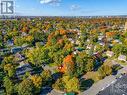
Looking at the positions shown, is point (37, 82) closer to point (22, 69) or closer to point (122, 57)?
point (22, 69)

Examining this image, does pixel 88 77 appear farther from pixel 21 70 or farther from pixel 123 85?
pixel 21 70

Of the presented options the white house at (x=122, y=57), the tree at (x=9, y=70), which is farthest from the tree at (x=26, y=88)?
the white house at (x=122, y=57)

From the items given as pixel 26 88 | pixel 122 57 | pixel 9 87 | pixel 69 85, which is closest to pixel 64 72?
pixel 69 85

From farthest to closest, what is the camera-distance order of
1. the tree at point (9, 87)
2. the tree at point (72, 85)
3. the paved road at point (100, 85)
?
1. the paved road at point (100, 85)
2. the tree at point (72, 85)
3. the tree at point (9, 87)

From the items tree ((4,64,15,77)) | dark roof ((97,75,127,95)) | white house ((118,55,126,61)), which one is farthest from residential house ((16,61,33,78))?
white house ((118,55,126,61))

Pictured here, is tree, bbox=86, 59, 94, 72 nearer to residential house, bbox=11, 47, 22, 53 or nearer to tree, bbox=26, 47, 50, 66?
tree, bbox=26, 47, 50, 66

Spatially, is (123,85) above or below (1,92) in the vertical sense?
above

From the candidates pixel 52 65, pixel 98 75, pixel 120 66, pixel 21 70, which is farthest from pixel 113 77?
pixel 21 70

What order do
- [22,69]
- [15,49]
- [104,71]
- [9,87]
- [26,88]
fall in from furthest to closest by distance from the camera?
[15,49]
[22,69]
[104,71]
[9,87]
[26,88]

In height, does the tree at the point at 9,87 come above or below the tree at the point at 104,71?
below

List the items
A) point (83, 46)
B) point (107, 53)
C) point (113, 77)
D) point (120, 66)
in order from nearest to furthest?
1. point (113, 77)
2. point (120, 66)
3. point (107, 53)
4. point (83, 46)

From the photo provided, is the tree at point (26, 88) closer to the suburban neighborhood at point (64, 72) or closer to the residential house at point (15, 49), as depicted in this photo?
the suburban neighborhood at point (64, 72)
